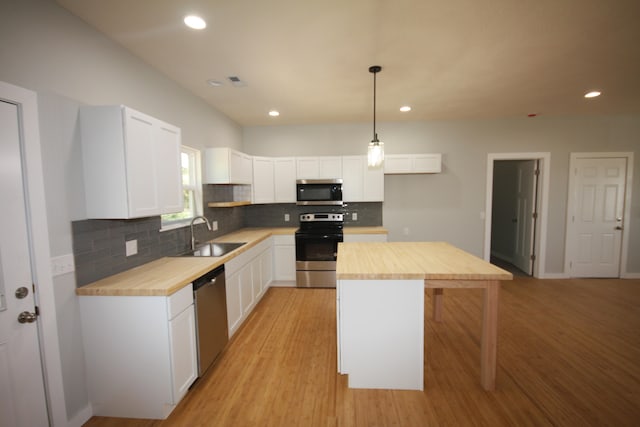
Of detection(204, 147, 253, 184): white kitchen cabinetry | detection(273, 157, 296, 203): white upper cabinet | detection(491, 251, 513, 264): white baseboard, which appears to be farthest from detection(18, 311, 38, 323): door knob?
detection(491, 251, 513, 264): white baseboard

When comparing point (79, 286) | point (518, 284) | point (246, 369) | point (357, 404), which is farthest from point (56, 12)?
point (518, 284)

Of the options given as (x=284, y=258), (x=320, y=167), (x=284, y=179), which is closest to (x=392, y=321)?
(x=284, y=258)

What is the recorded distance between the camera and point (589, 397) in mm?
1943

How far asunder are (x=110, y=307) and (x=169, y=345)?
46 cm

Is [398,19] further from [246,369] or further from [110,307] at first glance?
[246,369]

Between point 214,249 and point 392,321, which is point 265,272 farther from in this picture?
point 392,321

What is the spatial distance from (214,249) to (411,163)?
10.6ft

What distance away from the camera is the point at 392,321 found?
6.67 feet

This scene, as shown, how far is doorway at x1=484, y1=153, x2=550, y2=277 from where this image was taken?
4508 mm

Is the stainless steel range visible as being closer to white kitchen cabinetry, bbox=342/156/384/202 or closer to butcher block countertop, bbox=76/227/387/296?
white kitchen cabinetry, bbox=342/156/384/202

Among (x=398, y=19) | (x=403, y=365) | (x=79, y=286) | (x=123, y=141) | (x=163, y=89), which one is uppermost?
(x=398, y=19)

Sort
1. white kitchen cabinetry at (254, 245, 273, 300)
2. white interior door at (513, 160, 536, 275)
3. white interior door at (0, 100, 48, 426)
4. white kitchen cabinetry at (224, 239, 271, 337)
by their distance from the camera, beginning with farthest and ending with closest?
white interior door at (513, 160, 536, 275) < white kitchen cabinetry at (254, 245, 273, 300) < white kitchen cabinetry at (224, 239, 271, 337) < white interior door at (0, 100, 48, 426)

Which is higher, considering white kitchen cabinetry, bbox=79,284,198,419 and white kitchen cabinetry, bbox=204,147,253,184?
white kitchen cabinetry, bbox=204,147,253,184

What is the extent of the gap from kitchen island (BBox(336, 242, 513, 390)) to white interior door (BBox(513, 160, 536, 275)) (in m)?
3.60
